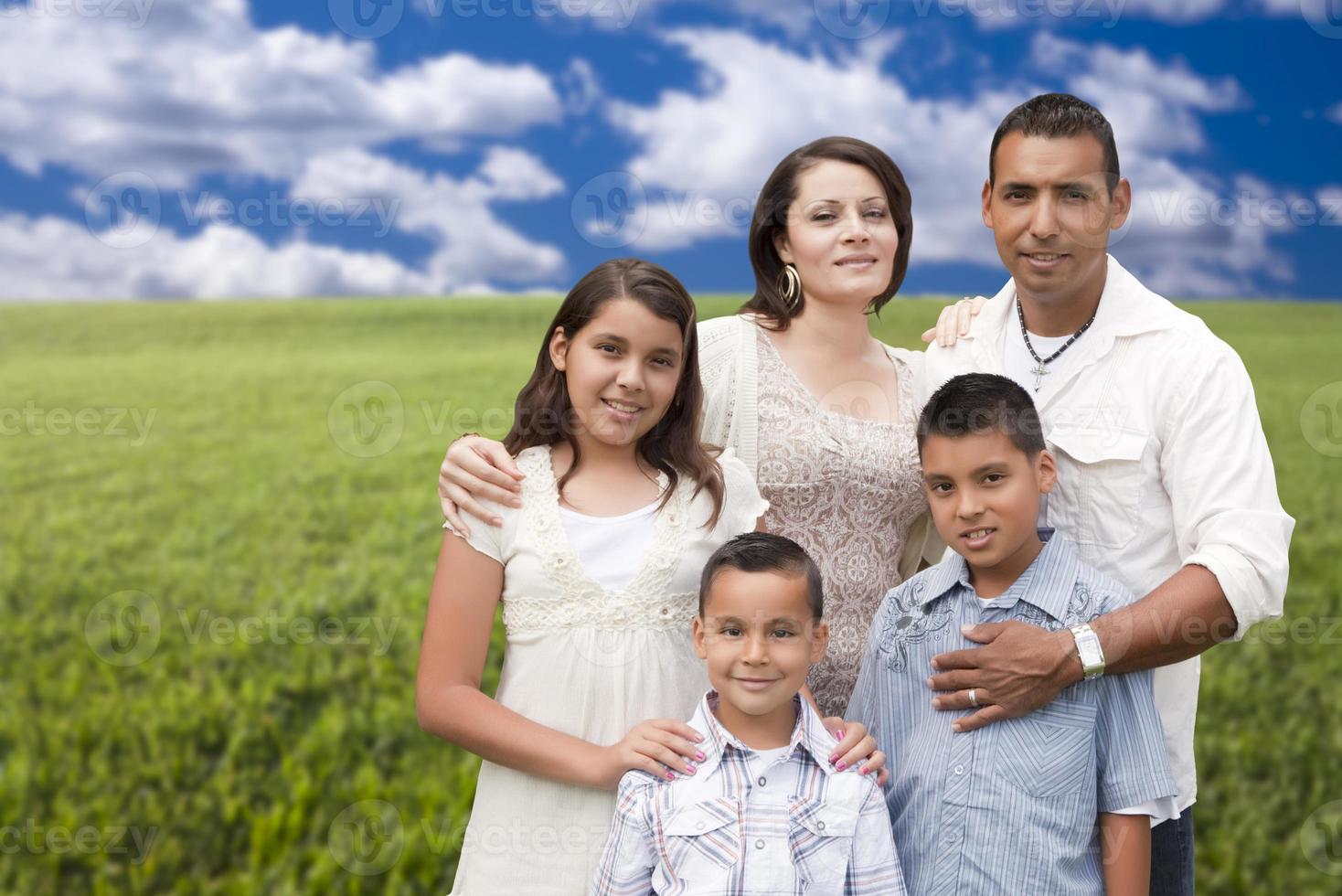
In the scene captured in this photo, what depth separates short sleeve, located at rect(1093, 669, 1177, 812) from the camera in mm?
2223

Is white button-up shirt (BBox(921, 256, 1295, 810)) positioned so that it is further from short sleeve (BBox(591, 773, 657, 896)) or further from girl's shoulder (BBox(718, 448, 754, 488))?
short sleeve (BBox(591, 773, 657, 896))

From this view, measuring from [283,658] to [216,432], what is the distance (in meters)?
5.27

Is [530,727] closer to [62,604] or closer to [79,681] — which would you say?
[79,681]

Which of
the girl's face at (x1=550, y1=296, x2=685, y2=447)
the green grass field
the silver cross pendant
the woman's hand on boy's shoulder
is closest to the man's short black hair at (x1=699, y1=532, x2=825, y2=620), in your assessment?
the woman's hand on boy's shoulder

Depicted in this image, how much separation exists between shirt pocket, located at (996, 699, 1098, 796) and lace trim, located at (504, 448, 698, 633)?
2.27ft

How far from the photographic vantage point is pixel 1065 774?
2246 mm

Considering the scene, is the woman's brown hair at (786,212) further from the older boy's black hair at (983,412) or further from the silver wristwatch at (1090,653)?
the silver wristwatch at (1090,653)

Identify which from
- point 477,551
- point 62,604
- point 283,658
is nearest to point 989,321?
point 477,551

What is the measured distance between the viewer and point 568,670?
240cm

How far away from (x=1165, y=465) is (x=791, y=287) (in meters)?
1.05

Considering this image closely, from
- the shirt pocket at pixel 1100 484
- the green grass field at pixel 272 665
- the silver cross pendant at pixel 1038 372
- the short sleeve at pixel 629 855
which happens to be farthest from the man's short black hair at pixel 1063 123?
the green grass field at pixel 272 665

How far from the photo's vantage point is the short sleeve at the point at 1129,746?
2223 mm

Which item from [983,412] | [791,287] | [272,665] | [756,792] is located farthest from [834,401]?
[272,665]

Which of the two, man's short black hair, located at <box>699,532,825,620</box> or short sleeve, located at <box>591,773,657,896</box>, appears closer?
short sleeve, located at <box>591,773,657,896</box>
